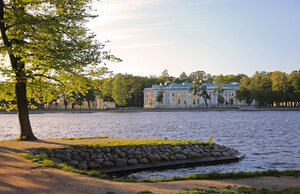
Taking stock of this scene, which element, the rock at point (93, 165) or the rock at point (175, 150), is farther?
the rock at point (175, 150)

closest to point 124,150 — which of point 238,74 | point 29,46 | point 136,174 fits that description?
point 136,174

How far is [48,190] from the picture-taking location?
25.4 feet

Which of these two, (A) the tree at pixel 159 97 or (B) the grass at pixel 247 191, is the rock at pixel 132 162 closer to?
(B) the grass at pixel 247 191

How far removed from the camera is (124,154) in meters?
13.9

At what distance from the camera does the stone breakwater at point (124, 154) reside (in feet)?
42.1

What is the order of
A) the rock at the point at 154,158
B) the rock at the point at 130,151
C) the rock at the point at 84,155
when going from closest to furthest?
the rock at the point at 84,155 < the rock at the point at 154,158 < the rock at the point at 130,151

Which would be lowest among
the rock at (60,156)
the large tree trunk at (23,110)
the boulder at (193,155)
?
the boulder at (193,155)

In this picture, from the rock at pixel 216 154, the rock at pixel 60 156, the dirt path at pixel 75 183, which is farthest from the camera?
the rock at pixel 216 154

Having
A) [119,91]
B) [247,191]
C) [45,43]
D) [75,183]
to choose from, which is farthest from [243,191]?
[119,91]

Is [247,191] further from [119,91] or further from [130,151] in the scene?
[119,91]

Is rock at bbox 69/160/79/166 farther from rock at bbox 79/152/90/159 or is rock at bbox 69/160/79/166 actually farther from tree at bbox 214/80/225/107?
tree at bbox 214/80/225/107

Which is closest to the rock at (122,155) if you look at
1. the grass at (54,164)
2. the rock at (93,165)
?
the rock at (93,165)

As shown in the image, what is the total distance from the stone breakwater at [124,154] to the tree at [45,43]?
394cm

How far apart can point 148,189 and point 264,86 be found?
99.1m
